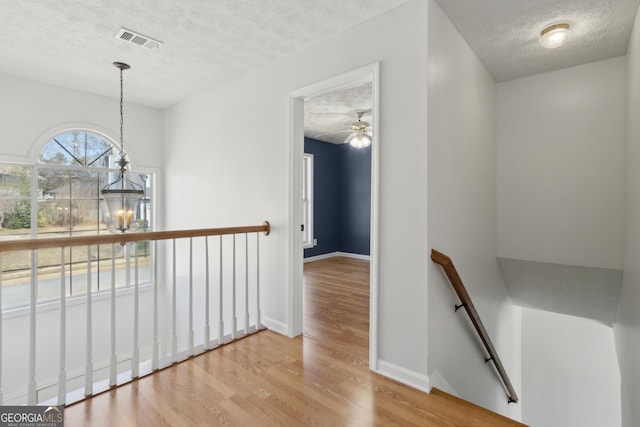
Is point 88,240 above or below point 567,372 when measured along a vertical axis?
above

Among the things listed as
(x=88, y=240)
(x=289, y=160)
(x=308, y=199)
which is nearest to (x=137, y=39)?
(x=289, y=160)

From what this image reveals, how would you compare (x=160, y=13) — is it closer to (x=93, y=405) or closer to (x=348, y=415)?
(x=93, y=405)

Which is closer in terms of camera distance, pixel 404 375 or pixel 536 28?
pixel 404 375

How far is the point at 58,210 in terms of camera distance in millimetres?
3619

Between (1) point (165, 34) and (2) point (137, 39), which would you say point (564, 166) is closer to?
(1) point (165, 34)

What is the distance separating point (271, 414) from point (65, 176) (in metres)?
3.67

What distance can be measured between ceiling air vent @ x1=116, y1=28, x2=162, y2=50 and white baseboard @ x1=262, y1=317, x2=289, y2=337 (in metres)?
2.56

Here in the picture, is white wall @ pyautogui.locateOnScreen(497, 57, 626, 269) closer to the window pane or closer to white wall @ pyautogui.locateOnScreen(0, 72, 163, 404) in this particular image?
white wall @ pyautogui.locateOnScreen(0, 72, 163, 404)

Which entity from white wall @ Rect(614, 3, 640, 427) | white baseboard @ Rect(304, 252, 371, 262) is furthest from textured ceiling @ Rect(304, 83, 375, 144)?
white baseboard @ Rect(304, 252, 371, 262)

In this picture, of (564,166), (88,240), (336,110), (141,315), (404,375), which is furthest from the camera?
(336,110)

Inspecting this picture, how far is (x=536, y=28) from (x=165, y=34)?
285 cm

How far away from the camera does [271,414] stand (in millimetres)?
1762

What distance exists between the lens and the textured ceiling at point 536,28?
6.93 ft

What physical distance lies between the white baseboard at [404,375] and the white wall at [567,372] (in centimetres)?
345
